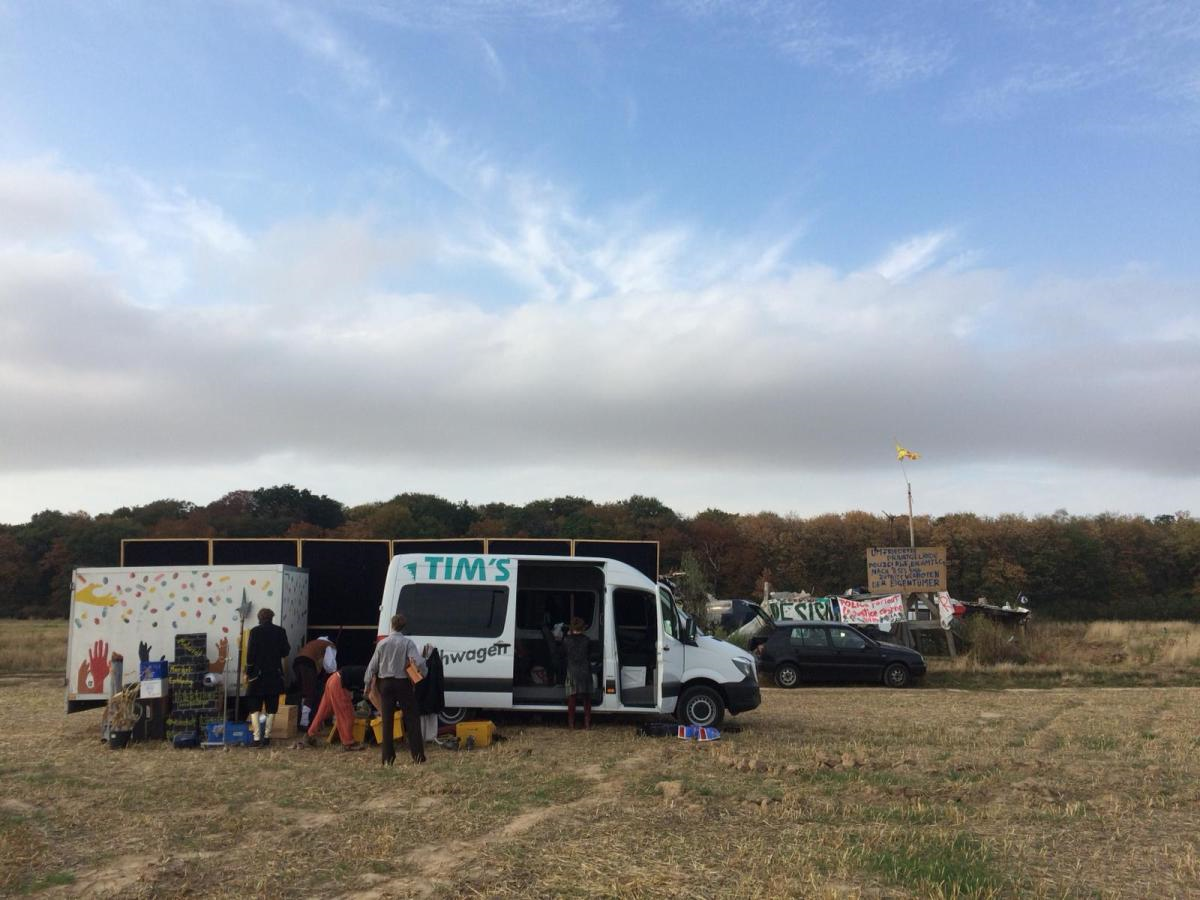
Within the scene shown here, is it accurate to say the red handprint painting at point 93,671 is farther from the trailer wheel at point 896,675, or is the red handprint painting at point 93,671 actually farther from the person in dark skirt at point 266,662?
the trailer wheel at point 896,675

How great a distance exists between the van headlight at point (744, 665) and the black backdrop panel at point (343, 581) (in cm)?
588

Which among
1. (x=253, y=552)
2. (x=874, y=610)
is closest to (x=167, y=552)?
(x=253, y=552)

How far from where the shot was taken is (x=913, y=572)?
88.7 ft

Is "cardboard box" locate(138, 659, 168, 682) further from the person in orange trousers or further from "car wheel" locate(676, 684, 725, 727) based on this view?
"car wheel" locate(676, 684, 725, 727)

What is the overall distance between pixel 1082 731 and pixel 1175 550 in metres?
64.3

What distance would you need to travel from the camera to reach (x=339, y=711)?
Result: 39.0 feet

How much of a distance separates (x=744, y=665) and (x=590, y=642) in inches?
83.2

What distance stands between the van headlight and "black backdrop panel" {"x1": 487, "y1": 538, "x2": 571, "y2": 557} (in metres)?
3.64

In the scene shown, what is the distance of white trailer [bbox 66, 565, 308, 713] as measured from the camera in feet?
44.2

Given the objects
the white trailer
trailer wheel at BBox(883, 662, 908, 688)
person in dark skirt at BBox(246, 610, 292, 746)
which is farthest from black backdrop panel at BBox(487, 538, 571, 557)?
trailer wheel at BBox(883, 662, 908, 688)

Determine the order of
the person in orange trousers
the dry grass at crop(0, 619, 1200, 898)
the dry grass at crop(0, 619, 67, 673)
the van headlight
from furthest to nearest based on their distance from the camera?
the dry grass at crop(0, 619, 67, 673) < the van headlight < the person in orange trousers < the dry grass at crop(0, 619, 1200, 898)

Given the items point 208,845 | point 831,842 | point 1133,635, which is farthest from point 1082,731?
point 1133,635

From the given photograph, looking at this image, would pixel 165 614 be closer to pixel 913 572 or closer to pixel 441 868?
pixel 441 868

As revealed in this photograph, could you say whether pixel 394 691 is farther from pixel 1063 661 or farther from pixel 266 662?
pixel 1063 661
